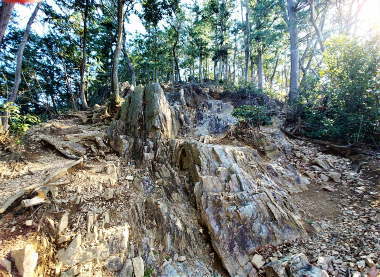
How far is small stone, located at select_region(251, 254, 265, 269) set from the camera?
11.4 feet

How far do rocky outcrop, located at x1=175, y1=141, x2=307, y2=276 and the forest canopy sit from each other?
3.07 m

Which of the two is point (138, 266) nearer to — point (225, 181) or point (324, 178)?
point (225, 181)

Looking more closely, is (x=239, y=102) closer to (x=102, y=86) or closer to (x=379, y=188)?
(x=379, y=188)

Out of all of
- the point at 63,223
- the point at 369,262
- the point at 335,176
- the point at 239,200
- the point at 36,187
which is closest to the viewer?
the point at 369,262

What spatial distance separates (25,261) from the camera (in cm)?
267

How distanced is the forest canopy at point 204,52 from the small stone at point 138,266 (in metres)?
4.39

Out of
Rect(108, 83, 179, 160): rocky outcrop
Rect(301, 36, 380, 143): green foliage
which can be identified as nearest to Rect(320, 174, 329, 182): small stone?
Rect(301, 36, 380, 143): green foliage

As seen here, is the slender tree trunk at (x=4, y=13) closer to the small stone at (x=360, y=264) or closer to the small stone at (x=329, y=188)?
the small stone at (x=360, y=264)

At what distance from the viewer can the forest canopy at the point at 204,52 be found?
5.53 metres

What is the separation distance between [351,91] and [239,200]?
4.81 metres

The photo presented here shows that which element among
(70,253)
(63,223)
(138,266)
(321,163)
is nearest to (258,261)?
(138,266)

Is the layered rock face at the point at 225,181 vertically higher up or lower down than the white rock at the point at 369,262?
higher up

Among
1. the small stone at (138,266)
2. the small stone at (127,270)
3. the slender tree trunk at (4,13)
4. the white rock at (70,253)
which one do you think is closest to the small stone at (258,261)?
the small stone at (138,266)

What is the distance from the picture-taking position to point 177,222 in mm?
4082
